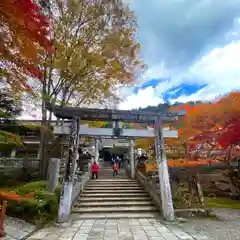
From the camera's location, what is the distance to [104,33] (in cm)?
1563

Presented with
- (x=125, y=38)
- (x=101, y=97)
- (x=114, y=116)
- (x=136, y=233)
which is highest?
(x=125, y=38)

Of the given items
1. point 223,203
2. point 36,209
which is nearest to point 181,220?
point 36,209

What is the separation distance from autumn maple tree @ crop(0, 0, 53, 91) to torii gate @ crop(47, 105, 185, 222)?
86.4 inches

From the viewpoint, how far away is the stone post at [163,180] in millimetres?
10211

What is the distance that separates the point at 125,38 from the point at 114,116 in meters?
6.86

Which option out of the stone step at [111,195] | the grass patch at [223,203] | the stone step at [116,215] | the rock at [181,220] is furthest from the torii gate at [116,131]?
the grass patch at [223,203]

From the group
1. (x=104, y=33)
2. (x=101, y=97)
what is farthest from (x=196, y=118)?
(x=104, y=33)

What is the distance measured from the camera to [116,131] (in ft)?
37.1

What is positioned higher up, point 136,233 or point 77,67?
point 77,67

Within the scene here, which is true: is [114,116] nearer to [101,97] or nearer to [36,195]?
[36,195]

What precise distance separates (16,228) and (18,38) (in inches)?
237

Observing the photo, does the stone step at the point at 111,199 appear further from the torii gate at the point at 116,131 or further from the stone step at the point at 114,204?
the torii gate at the point at 116,131

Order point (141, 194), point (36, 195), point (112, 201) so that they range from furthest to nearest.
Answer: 1. point (141, 194)
2. point (112, 201)
3. point (36, 195)

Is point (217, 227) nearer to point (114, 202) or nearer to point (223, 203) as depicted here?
point (114, 202)
